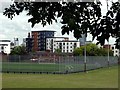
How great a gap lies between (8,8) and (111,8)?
4.73ft

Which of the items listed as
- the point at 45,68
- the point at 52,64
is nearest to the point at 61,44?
the point at 52,64

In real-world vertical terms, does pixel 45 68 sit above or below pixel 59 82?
below

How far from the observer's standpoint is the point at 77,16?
452 centimetres

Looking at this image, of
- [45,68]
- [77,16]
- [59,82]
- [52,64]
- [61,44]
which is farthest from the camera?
[61,44]

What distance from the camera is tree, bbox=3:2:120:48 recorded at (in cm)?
452

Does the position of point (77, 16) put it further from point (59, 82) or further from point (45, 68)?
point (45, 68)

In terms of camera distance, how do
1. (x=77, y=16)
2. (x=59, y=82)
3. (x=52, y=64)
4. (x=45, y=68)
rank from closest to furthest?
(x=77, y=16) → (x=59, y=82) → (x=45, y=68) → (x=52, y=64)

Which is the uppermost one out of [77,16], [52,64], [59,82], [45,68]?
[77,16]

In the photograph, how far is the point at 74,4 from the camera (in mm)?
4559

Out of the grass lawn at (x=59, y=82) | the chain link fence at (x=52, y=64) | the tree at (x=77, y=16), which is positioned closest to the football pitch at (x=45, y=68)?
the chain link fence at (x=52, y=64)

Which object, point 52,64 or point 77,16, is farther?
point 52,64

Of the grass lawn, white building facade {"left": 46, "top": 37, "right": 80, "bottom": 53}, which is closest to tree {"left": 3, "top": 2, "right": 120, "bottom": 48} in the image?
the grass lawn

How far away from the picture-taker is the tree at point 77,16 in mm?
4516

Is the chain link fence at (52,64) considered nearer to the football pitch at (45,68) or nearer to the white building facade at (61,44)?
the football pitch at (45,68)
